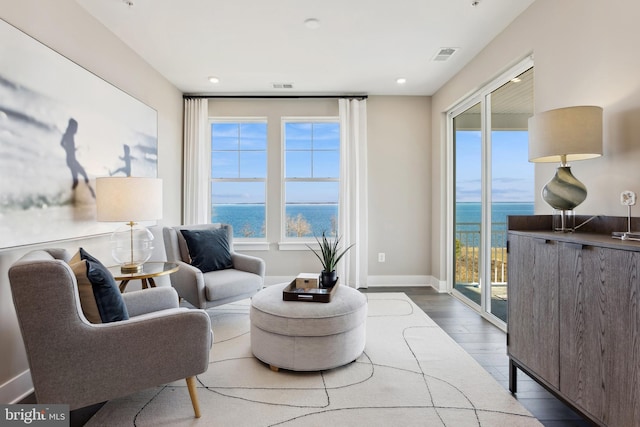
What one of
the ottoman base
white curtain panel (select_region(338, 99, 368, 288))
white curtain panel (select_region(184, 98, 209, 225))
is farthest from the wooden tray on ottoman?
white curtain panel (select_region(184, 98, 209, 225))

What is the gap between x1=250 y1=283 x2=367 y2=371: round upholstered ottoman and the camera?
6.94 feet

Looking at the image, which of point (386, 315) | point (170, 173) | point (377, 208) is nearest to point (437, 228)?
point (377, 208)

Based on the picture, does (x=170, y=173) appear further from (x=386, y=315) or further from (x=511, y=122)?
(x=511, y=122)

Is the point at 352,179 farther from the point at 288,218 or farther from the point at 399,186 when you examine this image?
the point at 288,218

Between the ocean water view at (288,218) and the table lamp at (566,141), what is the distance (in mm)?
2890

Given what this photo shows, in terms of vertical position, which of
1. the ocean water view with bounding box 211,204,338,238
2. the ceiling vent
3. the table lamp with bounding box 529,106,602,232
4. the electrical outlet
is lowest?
the ocean water view with bounding box 211,204,338,238

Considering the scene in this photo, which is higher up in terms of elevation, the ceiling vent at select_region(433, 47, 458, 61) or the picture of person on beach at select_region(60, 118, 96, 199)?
the ceiling vent at select_region(433, 47, 458, 61)

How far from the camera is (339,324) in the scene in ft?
7.11

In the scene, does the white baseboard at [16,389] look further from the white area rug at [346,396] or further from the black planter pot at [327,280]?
the black planter pot at [327,280]

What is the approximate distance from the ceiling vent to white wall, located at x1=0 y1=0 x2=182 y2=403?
2994 millimetres

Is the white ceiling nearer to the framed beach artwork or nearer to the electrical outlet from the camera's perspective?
the framed beach artwork

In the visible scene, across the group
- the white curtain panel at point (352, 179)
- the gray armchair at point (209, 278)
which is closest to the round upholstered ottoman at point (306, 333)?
the gray armchair at point (209, 278)

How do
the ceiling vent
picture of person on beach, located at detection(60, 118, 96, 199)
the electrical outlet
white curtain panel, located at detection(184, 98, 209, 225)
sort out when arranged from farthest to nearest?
white curtain panel, located at detection(184, 98, 209, 225), the ceiling vent, picture of person on beach, located at detection(60, 118, 96, 199), the electrical outlet

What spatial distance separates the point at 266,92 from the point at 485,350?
3769 mm
